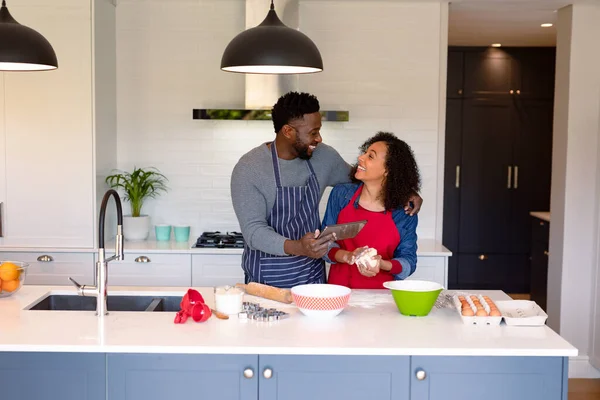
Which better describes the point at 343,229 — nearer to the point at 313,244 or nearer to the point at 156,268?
the point at 313,244

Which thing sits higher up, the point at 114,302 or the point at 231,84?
the point at 231,84

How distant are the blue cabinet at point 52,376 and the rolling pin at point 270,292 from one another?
2.44ft

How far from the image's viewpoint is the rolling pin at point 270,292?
279 cm

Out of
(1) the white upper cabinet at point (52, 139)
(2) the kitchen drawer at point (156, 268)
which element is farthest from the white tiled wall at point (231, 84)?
(2) the kitchen drawer at point (156, 268)

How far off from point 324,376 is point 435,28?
3159mm

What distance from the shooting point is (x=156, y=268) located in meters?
4.45

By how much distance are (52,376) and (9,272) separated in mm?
698

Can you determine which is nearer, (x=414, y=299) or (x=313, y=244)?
(x=414, y=299)

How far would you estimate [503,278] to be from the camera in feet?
24.2

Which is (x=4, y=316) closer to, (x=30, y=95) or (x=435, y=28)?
(x=30, y=95)

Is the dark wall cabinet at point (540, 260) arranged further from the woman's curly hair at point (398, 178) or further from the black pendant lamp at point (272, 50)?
the black pendant lamp at point (272, 50)

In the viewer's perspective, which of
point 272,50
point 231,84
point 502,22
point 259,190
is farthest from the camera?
point 502,22

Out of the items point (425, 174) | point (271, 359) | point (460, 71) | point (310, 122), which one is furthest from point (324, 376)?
point (460, 71)

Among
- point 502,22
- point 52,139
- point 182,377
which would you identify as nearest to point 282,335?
point 182,377
